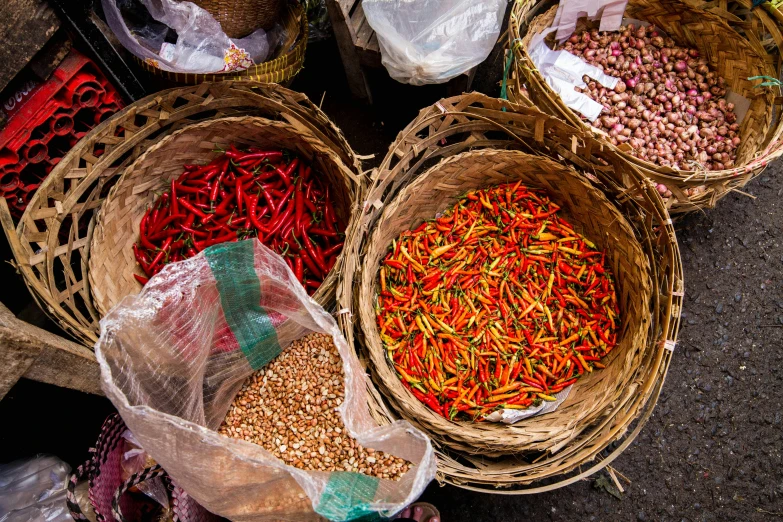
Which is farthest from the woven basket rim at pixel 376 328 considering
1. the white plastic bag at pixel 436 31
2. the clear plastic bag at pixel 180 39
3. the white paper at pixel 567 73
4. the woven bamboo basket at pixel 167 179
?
the clear plastic bag at pixel 180 39

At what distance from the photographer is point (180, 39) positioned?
2.92m

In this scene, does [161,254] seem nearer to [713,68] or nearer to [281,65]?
[281,65]

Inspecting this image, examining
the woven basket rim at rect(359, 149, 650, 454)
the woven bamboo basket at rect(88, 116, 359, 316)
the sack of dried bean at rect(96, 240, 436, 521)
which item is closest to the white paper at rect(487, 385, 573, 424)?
the woven basket rim at rect(359, 149, 650, 454)

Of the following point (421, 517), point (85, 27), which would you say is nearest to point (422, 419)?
point (421, 517)

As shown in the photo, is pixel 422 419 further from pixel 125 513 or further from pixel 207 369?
pixel 125 513

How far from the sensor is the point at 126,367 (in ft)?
6.06

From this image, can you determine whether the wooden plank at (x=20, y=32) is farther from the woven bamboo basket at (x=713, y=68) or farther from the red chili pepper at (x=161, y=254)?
the woven bamboo basket at (x=713, y=68)

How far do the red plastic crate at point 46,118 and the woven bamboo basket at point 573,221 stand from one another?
164 centimetres

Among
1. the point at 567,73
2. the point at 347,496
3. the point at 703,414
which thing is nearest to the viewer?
the point at 347,496

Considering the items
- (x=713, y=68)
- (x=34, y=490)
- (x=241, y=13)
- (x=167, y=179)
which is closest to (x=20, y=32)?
(x=167, y=179)

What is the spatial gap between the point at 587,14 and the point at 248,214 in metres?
2.33

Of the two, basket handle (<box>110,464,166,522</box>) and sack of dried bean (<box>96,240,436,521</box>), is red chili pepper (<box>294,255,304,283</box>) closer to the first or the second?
sack of dried bean (<box>96,240,436,521</box>)

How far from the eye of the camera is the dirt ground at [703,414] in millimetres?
2816

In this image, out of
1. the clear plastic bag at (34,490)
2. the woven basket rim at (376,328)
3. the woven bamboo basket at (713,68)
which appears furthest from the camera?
the woven bamboo basket at (713,68)
